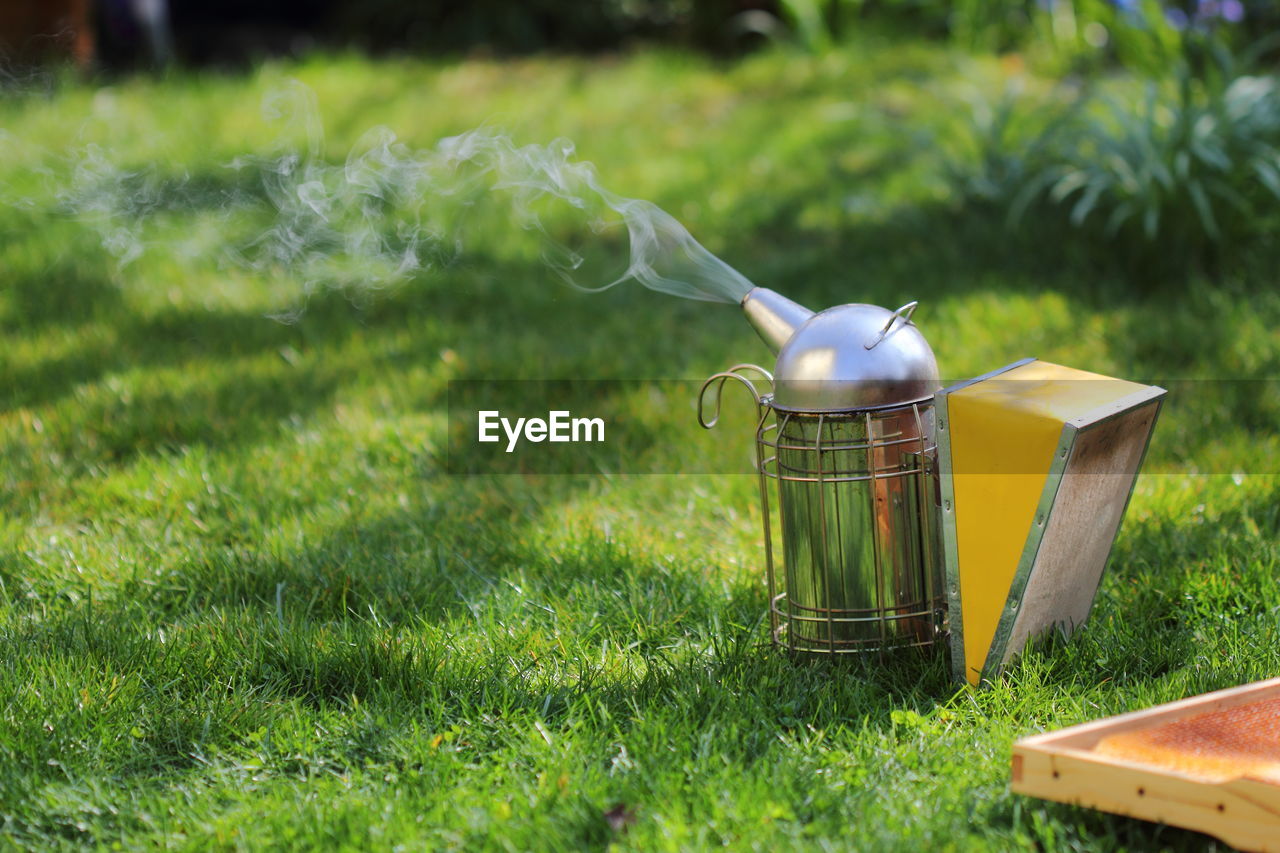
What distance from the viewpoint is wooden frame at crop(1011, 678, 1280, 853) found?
5.86ft

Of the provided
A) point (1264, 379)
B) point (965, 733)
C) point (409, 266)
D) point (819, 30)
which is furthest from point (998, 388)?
point (819, 30)

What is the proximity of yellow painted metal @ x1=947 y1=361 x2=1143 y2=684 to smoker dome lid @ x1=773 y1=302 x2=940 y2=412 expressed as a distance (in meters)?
0.11

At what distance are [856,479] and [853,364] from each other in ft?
0.71

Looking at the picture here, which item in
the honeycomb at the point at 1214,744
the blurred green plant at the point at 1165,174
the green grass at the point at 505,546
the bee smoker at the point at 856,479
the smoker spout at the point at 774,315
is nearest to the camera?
the honeycomb at the point at 1214,744

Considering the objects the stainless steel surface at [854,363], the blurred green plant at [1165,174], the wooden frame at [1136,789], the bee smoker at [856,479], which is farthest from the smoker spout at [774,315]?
the blurred green plant at [1165,174]

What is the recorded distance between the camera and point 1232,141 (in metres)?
4.79

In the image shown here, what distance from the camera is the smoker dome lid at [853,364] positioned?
233 centimetres

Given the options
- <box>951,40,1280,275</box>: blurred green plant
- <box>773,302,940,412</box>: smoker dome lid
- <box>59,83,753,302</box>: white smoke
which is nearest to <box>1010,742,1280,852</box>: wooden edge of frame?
<box>773,302,940,412</box>: smoker dome lid

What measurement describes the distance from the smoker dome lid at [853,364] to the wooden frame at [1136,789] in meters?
0.69

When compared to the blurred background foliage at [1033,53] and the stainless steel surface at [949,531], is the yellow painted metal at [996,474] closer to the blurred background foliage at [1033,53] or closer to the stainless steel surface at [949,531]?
the stainless steel surface at [949,531]

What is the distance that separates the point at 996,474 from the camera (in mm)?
2273

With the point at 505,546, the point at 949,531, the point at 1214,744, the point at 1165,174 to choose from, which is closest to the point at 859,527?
the point at 949,531

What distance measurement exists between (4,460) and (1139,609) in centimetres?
306

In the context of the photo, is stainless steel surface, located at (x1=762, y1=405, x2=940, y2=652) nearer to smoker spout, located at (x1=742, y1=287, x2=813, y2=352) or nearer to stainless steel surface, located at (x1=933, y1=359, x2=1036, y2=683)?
stainless steel surface, located at (x1=933, y1=359, x2=1036, y2=683)
